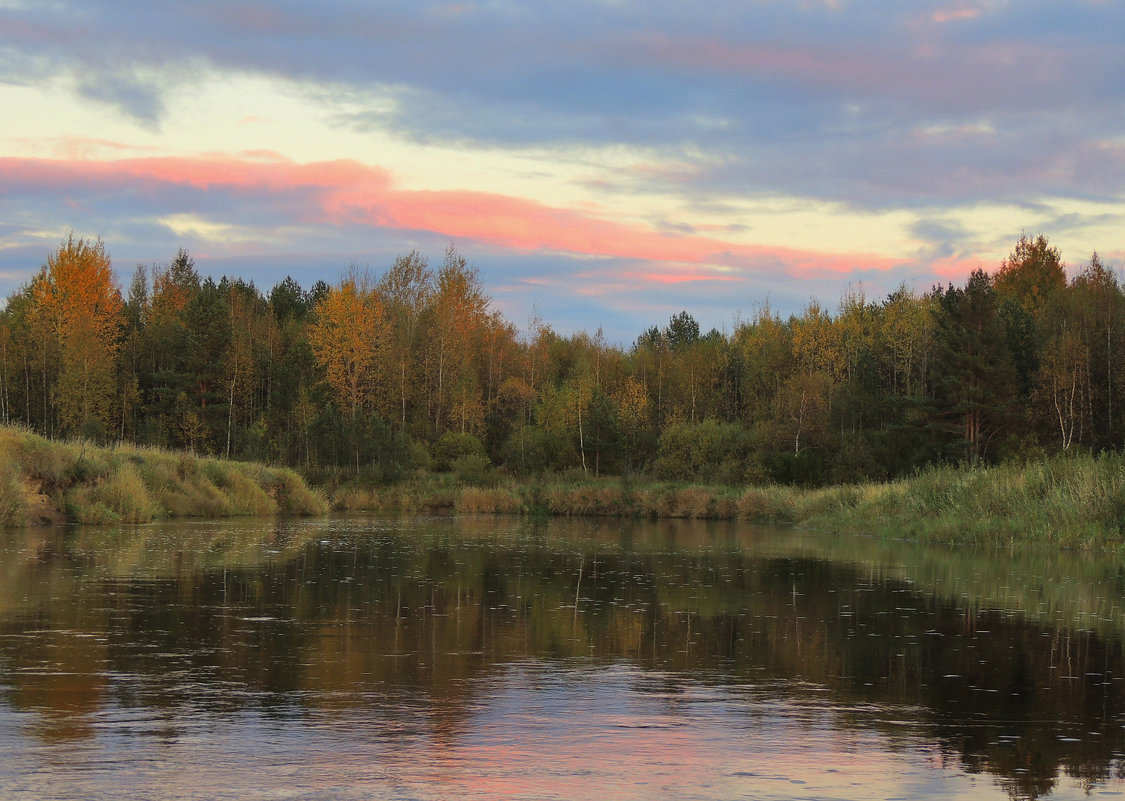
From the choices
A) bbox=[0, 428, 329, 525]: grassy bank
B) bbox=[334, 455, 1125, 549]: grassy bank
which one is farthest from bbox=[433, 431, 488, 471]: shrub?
bbox=[0, 428, 329, 525]: grassy bank

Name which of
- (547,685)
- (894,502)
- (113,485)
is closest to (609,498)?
(894,502)

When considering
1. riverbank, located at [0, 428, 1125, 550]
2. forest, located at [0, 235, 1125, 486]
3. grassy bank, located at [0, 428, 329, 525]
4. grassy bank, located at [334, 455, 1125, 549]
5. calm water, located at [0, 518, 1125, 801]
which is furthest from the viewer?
forest, located at [0, 235, 1125, 486]

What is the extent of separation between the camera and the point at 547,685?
9891 mm

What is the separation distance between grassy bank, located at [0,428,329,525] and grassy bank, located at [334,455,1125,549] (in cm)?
1251

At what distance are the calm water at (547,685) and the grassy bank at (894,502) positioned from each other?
9539 millimetres

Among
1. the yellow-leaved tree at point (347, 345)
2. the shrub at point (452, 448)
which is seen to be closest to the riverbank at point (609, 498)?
the shrub at point (452, 448)

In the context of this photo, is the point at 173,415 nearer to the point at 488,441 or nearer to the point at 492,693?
the point at 488,441

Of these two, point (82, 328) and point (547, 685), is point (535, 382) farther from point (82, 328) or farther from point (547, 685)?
point (547, 685)

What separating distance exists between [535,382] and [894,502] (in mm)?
55148

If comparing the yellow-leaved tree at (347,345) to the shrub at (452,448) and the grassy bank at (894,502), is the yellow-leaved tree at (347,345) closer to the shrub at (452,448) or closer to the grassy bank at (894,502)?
the shrub at (452,448)

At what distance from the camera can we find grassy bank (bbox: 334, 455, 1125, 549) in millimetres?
30156

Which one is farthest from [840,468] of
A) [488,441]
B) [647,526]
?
[488,441]

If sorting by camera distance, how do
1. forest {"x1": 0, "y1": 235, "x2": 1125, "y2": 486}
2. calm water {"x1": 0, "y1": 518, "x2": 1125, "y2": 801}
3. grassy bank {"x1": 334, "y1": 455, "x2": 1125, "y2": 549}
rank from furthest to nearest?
forest {"x1": 0, "y1": 235, "x2": 1125, "y2": 486} → grassy bank {"x1": 334, "y1": 455, "x2": 1125, "y2": 549} → calm water {"x1": 0, "y1": 518, "x2": 1125, "y2": 801}

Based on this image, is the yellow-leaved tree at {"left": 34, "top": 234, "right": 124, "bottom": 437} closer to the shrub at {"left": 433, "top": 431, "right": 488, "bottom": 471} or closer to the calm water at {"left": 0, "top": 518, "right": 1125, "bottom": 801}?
the shrub at {"left": 433, "top": 431, "right": 488, "bottom": 471}
